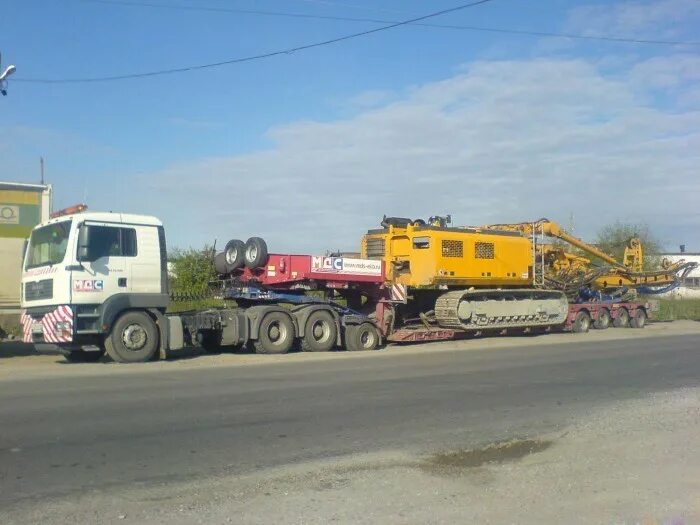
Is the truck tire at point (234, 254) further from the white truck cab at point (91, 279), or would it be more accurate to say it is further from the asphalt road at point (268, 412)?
the asphalt road at point (268, 412)

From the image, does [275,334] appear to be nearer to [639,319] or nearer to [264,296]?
[264,296]

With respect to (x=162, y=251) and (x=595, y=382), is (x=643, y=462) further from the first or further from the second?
(x=162, y=251)

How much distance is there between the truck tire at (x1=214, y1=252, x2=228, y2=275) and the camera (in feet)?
66.2

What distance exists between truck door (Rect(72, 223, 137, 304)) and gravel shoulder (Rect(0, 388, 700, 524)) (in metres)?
9.26

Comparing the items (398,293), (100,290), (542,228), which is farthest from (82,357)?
(542,228)

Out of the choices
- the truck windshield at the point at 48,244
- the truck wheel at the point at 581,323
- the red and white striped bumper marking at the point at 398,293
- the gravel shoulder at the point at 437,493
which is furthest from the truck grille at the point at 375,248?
the gravel shoulder at the point at 437,493

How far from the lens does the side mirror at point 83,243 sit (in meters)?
15.1

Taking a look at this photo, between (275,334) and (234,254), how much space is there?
2542 mm

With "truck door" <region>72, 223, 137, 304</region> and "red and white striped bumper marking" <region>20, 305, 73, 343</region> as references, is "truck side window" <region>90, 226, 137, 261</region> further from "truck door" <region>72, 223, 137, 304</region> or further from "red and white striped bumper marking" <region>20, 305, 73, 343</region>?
"red and white striped bumper marking" <region>20, 305, 73, 343</region>

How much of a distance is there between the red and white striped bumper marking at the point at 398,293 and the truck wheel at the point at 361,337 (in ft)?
4.90

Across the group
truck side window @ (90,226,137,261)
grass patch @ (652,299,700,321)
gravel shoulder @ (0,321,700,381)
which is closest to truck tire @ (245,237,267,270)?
gravel shoulder @ (0,321,700,381)

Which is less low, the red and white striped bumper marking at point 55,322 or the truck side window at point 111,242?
the truck side window at point 111,242

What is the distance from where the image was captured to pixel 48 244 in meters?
15.7

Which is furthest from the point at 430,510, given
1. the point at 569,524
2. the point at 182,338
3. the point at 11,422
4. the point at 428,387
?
the point at 182,338
